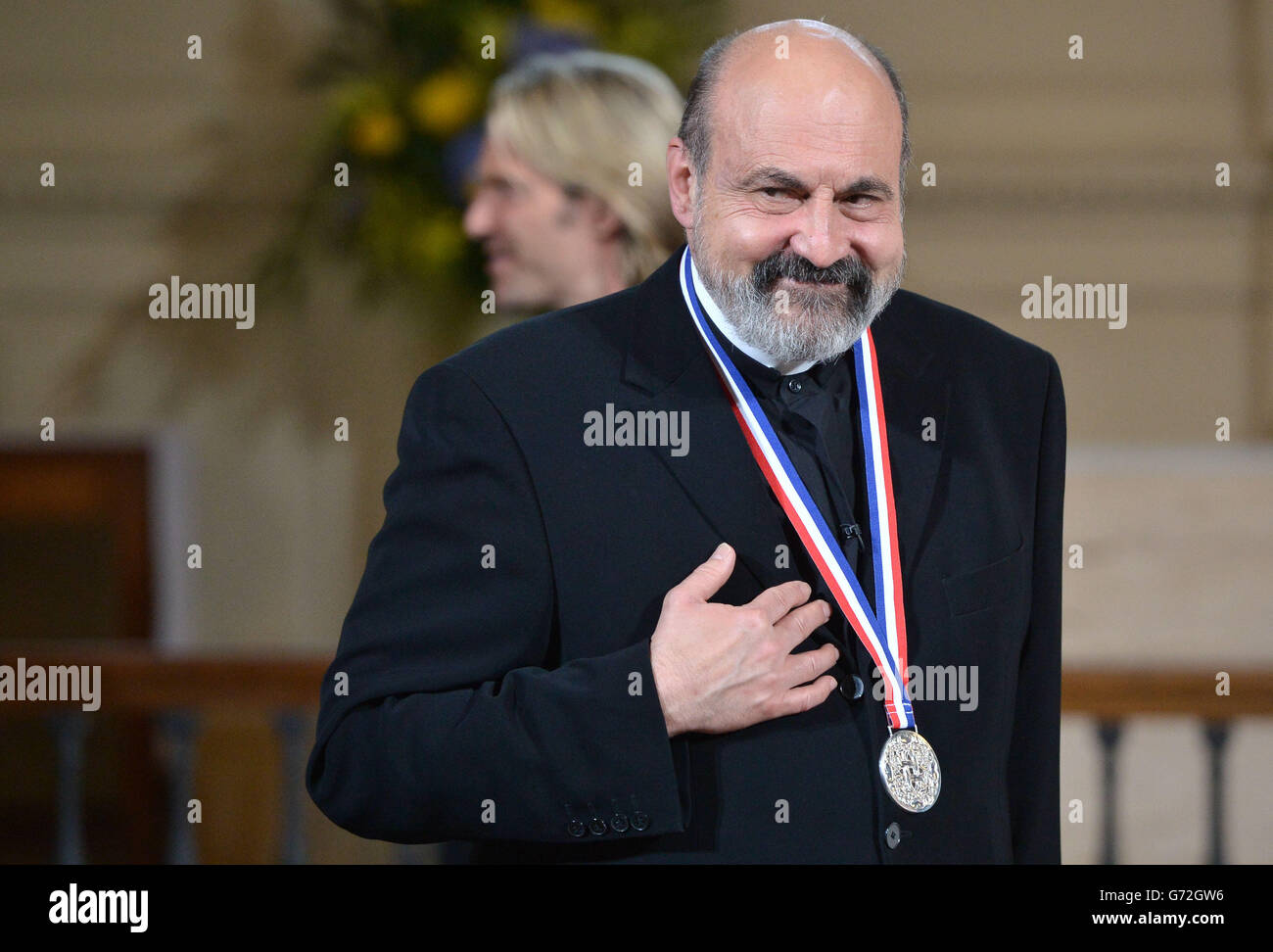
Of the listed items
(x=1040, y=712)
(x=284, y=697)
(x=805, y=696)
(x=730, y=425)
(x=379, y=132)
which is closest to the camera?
(x=805, y=696)

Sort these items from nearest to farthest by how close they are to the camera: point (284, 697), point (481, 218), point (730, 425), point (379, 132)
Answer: point (730, 425) → point (481, 218) → point (284, 697) → point (379, 132)

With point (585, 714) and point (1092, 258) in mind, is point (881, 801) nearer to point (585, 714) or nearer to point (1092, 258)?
point (585, 714)

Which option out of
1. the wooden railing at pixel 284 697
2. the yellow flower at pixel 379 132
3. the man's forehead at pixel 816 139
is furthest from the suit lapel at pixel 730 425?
the yellow flower at pixel 379 132

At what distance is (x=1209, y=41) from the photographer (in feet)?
9.87

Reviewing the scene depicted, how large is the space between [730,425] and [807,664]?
10.9 inches

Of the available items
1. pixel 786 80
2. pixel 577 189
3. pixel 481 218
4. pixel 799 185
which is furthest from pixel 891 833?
pixel 481 218

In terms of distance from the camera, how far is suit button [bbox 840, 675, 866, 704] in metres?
1.47

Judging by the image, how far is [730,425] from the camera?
153 centimetres

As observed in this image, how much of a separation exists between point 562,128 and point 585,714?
106 centimetres

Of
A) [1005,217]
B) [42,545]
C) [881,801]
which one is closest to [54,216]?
[42,545]

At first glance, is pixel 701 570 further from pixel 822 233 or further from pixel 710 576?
pixel 822 233

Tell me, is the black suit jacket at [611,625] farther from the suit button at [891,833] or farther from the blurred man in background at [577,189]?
the blurred man in background at [577,189]

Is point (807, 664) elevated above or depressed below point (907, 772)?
above

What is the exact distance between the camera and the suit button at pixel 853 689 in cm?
147
